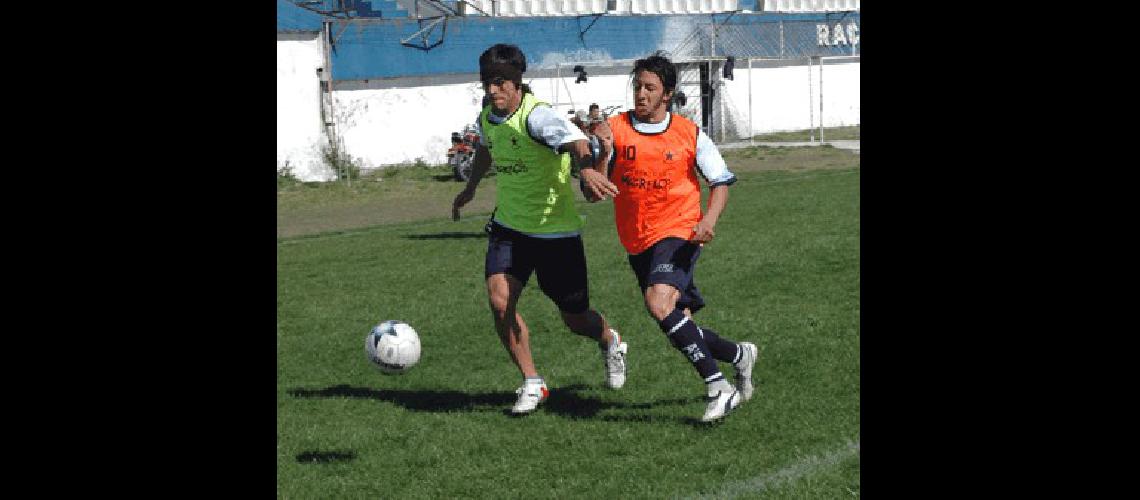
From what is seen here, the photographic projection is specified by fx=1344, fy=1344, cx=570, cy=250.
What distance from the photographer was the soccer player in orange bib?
24.7 feet

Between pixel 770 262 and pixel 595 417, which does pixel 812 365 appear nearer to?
pixel 595 417

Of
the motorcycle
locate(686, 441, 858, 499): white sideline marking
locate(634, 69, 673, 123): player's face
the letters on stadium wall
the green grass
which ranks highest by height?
the letters on stadium wall

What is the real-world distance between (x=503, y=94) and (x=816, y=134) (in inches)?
1343

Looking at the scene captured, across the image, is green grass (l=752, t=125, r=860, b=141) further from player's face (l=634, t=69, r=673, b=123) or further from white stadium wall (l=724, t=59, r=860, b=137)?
player's face (l=634, t=69, r=673, b=123)

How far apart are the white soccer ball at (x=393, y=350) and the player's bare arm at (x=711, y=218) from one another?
6.44 feet

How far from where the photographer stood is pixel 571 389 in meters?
8.69

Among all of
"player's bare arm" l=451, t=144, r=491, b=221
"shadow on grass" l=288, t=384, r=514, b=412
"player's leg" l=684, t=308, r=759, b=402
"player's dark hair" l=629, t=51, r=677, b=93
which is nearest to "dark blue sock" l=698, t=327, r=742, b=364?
"player's leg" l=684, t=308, r=759, b=402

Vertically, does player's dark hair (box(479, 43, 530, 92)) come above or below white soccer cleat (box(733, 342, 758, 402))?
above

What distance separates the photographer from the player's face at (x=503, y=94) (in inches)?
308

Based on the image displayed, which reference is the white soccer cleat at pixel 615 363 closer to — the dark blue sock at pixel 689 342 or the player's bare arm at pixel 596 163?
the dark blue sock at pixel 689 342

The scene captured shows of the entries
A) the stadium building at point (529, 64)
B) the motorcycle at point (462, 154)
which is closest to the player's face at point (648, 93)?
the motorcycle at point (462, 154)

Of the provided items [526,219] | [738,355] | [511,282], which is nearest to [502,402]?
[511,282]

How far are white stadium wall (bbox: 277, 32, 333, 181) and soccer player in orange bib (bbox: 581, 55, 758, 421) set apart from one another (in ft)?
72.7
